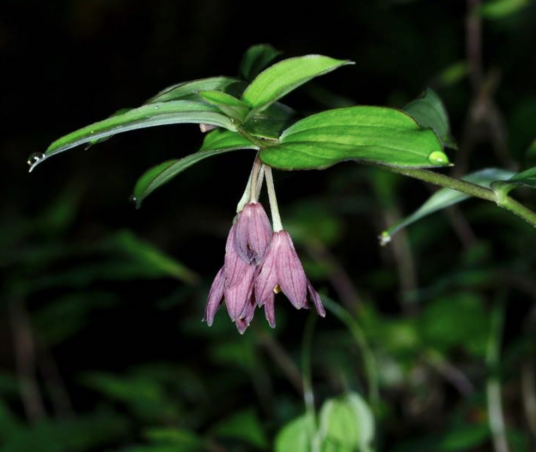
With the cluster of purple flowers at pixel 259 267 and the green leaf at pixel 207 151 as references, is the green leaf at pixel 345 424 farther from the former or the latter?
the green leaf at pixel 207 151

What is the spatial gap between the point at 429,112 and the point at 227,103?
0.35 meters

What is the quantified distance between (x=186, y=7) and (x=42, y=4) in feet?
3.23

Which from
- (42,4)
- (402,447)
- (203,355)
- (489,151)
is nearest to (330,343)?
(402,447)

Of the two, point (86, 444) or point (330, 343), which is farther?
point (330, 343)

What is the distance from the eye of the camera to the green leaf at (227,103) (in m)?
0.91

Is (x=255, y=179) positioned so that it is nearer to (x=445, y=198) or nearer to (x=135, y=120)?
(x=135, y=120)

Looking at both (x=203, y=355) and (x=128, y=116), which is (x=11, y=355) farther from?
(x=128, y=116)

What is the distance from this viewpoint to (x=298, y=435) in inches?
60.6

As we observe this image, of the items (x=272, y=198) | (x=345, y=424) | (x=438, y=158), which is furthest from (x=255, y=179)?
(x=345, y=424)

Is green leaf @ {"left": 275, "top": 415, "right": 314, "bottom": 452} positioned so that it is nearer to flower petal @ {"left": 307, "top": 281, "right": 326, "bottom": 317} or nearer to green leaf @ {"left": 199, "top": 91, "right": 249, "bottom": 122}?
flower petal @ {"left": 307, "top": 281, "right": 326, "bottom": 317}

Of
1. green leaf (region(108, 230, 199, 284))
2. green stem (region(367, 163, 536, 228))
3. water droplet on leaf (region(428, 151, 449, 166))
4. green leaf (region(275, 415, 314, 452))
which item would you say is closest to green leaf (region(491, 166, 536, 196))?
green stem (region(367, 163, 536, 228))

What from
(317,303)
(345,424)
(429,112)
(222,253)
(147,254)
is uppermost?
(222,253)

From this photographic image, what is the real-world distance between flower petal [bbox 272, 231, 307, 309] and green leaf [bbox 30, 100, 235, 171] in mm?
205

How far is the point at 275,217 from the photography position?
985mm
